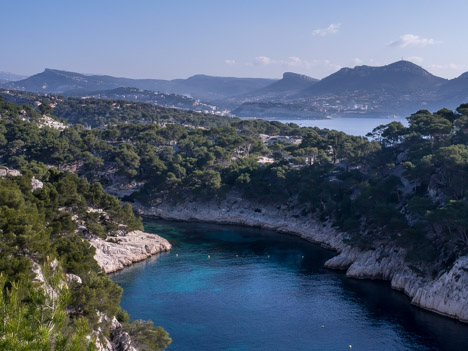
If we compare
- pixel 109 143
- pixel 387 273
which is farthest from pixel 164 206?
pixel 387 273

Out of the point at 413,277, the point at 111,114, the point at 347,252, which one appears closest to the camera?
the point at 413,277

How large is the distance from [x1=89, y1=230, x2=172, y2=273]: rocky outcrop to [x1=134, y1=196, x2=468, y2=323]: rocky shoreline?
1557cm

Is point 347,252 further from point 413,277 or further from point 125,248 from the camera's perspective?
point 125,248

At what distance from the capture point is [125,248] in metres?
52.8

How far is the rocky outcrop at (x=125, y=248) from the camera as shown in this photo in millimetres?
49031

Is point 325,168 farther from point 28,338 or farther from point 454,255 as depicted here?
point 28,338

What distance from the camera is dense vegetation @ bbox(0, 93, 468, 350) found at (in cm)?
4206

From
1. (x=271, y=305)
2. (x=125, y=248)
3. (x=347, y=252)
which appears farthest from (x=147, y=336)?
(x=347, y=252)

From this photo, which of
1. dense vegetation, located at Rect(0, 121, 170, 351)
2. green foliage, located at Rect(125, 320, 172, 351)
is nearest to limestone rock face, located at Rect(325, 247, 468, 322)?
green foliage, located at Rect(125, 320, 172, 351)

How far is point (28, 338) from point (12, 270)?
46.9 ft

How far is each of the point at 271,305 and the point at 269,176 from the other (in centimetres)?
3633

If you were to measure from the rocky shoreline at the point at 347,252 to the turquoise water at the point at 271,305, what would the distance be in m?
1.15

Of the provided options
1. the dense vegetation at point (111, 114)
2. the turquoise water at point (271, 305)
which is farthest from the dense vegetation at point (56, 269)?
the dense vegetation at point (111, 114)

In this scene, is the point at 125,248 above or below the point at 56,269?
below
